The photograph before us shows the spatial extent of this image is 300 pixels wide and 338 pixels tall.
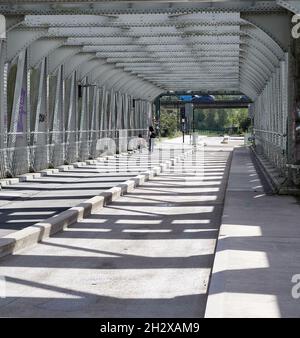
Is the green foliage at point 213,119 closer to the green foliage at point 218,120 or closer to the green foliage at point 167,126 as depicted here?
the green foliage at point 218,120

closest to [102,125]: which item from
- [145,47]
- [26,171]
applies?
[145,47]

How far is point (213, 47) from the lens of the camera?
25.0m

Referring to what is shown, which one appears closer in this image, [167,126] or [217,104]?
[167,126]

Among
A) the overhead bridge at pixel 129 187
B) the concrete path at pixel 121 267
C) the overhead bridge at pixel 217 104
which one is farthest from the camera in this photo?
the overhead bridge at pixel 217 104

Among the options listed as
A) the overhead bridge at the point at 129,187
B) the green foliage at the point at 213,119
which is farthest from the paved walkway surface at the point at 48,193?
the green foliage at the point at 213,119

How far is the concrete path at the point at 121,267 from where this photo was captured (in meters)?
6.49

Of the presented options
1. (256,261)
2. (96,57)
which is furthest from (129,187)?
(96,57)

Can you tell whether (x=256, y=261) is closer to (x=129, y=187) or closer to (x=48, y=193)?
(x=48, y=193)

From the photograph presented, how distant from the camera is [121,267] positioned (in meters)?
8.32

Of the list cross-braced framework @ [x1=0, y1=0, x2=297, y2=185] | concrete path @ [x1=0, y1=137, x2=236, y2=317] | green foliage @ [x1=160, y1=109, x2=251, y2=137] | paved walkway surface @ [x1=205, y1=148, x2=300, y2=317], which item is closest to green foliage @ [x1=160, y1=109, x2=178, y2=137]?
green foliage @ [x1=160, y1=109, x2=251, y2=137]

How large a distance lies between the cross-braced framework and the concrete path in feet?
15.1

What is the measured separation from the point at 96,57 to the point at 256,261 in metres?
20.5

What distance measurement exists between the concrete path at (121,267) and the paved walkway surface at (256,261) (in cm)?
26

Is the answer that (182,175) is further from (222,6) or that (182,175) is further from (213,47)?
(222,6)
